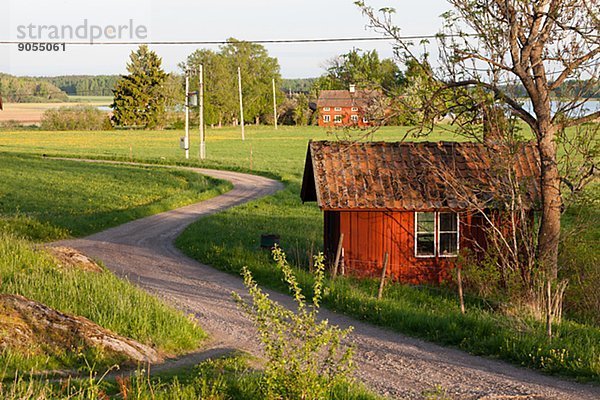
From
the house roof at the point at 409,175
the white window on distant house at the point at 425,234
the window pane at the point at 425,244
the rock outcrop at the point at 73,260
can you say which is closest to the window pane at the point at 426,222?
the white window on distant house at the point at 425,234

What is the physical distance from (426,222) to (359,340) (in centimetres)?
748

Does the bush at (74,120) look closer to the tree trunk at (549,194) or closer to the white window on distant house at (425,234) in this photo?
the white window on distant house at (425,234)

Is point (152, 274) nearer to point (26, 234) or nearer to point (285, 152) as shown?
point (26, 234)

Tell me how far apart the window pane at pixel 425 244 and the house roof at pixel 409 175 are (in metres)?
0.93

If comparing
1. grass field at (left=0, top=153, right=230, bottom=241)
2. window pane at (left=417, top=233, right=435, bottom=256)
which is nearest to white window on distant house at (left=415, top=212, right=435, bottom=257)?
window pane at (left=417, top=233, right=435, bottom=256)

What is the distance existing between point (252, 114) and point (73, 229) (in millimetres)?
112562

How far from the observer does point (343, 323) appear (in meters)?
16.0

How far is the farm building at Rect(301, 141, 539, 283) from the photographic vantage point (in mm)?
20984

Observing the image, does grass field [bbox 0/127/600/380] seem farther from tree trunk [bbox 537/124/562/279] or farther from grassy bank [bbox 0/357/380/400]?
grassy bank [bbox 0/357/380/400]

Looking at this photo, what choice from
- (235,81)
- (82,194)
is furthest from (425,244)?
(235,81)

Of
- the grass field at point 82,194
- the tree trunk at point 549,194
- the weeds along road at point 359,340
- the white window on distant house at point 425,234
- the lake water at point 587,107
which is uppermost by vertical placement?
the lake water at point 587,107

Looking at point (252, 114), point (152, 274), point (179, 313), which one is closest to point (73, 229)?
point (152, 274)

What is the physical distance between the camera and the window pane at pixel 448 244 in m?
21.4

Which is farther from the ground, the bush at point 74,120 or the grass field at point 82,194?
the bush at point 74,120
